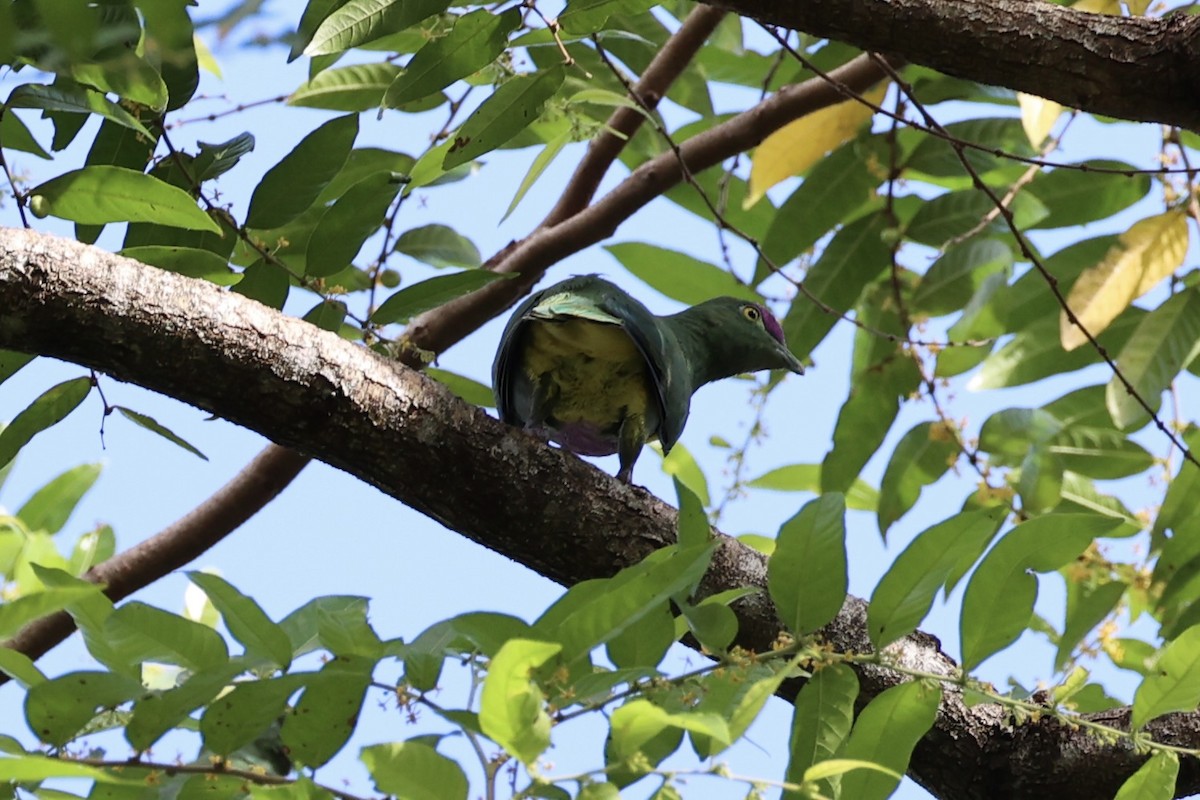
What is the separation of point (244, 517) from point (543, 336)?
115 cm

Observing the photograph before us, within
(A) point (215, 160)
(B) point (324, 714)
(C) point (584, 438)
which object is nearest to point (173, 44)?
(B) point (324, 714)

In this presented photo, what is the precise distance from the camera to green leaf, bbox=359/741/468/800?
5.27ft

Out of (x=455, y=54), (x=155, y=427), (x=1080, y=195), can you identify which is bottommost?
(x=155, y=427)

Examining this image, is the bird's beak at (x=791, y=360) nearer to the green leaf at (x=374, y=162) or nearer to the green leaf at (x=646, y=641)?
the green leaf at (x=374, y=162)

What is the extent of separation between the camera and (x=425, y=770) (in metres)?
1.62

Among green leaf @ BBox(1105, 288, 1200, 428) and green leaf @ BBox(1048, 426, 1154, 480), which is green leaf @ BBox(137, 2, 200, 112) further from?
green leaf @ BBox(1048, 426, 1154, 480)

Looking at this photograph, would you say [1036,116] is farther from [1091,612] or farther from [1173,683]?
[1173,683]

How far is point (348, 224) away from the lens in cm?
290

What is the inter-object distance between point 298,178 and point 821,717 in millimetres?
1624

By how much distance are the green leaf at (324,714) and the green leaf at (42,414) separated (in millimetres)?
1251

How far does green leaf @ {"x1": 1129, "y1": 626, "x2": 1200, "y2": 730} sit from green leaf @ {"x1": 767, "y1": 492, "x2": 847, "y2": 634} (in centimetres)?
54

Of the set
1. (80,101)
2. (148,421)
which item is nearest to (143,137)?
(80,101)

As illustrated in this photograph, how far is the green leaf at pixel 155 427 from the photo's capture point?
9.16ft

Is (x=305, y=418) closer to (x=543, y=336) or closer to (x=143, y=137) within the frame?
(x=143, y=137)
